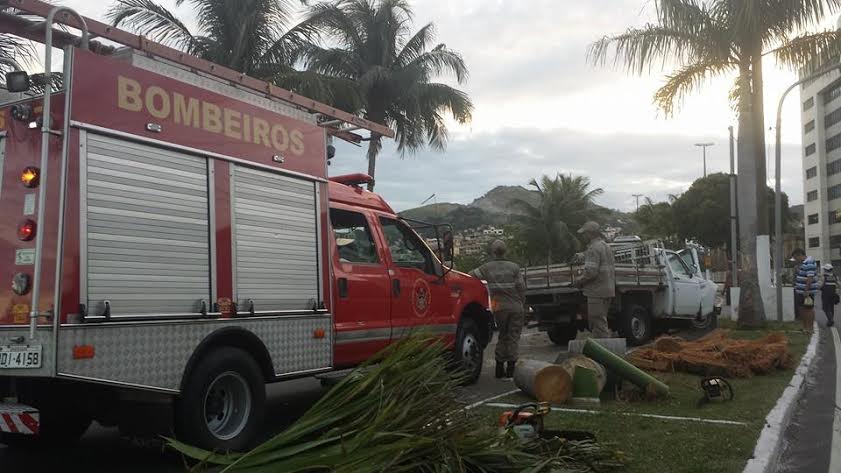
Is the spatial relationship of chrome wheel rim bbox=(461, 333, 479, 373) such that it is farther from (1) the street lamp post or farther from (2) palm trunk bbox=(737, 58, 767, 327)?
(1) the street lamp post

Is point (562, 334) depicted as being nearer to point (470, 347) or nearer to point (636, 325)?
point (636, 325)

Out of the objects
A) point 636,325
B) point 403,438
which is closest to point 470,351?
point 403,438

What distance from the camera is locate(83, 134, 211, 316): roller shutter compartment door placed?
4461 mm

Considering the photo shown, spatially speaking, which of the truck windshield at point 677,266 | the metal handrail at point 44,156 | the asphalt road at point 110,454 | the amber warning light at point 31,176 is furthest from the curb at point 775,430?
the truck windshield at point 677,266

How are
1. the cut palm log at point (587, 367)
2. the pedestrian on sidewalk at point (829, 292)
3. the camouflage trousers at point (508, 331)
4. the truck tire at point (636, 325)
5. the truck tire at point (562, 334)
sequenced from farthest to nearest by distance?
the pedestrian on sidewalk at point (829, 292), the truck tire at point (562, 334), the truck tire at point (636, 325), the camouflage trousers at point (508, 331), the cut palm log at point (587, 367)

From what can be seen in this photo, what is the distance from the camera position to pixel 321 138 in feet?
21.4

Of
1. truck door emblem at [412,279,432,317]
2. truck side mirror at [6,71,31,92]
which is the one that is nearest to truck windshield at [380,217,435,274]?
truck door emblem at [412,279,432,317]

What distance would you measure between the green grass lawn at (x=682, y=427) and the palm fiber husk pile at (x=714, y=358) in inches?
12.6

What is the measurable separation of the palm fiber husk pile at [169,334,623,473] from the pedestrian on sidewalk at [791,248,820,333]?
12.2 meters

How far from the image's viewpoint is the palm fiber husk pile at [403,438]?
355cm

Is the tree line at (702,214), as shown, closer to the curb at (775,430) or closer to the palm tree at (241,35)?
the palm tree at (241,35)

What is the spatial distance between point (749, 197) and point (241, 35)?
1246cm

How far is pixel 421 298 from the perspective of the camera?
7684 millimetres

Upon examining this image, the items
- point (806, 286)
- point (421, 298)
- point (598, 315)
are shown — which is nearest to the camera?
point (421, 298)
